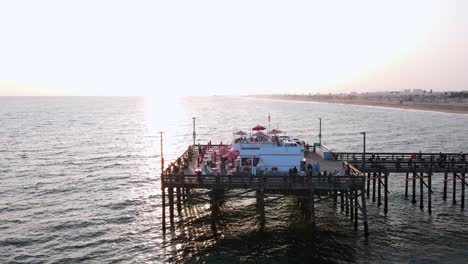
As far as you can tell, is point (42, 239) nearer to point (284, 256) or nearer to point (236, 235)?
point (236, 235)

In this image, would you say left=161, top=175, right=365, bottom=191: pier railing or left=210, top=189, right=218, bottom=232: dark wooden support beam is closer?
left=161, top=175, right=365, bottom=191: pier railing

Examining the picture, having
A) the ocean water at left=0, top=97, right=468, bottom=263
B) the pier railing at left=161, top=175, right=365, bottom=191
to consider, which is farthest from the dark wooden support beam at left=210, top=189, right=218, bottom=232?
the pier railing at left=161, top=175, right=365, bottom=191

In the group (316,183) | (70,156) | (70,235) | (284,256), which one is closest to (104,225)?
(70,235)

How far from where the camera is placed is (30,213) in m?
38.9

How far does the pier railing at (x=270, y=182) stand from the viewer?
30.8 metres

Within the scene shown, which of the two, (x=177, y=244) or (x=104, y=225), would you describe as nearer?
(x=177, y=244)

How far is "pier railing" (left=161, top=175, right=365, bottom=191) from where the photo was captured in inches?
1214

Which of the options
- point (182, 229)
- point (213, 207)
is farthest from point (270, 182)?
point (182, 229)

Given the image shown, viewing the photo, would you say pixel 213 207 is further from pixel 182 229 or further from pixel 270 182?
pixel 270 182

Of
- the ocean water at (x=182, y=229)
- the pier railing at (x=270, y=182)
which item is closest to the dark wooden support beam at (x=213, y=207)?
the ocean water at (x=182, y=229)

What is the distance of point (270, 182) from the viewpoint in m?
31.3

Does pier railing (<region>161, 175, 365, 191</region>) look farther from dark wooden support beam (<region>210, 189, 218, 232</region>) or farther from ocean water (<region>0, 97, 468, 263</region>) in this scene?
ocean water (<region>0, 97, 468, 263</region>)

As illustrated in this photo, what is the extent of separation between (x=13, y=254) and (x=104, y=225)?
26.1 feet

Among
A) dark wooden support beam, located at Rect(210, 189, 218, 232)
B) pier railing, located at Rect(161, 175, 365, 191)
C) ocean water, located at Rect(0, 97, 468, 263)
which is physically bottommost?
ocean water, located at Rect(0, 97, 468, 263)
